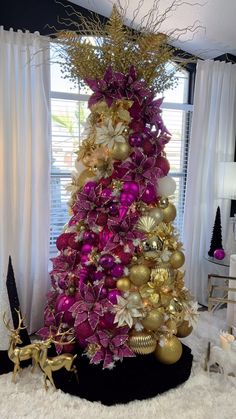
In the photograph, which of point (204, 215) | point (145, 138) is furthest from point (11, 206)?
point (204, 215)

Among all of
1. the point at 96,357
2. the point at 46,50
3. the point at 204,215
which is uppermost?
the point at 46,50

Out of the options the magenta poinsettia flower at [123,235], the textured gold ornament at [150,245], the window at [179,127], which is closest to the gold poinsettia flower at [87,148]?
the magenta poinsettia flower at [123,235]

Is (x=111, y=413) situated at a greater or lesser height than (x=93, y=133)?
lesser

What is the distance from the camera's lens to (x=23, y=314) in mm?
2537

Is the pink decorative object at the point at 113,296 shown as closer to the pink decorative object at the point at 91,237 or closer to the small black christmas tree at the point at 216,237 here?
the pink decorative object at the point at 91,237

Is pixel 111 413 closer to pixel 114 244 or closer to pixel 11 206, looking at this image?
pixel 114 244

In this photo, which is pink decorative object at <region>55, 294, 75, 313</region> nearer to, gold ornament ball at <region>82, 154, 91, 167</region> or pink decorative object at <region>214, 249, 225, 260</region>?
gold ornament ball at <region>82, 154, 91, 167</region>

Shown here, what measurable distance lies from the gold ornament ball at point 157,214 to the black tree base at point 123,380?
0.81 meters

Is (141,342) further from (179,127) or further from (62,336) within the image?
(179,127)

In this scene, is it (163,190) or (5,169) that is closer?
(163,190)

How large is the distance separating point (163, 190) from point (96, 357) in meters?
1.01

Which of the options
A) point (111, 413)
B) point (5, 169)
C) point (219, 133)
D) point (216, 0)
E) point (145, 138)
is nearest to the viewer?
point (111, 413)

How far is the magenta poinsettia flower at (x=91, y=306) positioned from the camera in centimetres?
184

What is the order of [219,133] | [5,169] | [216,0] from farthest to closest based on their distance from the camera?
Result: 1. [219,133]
2. [5,169]
3. [216,0]
